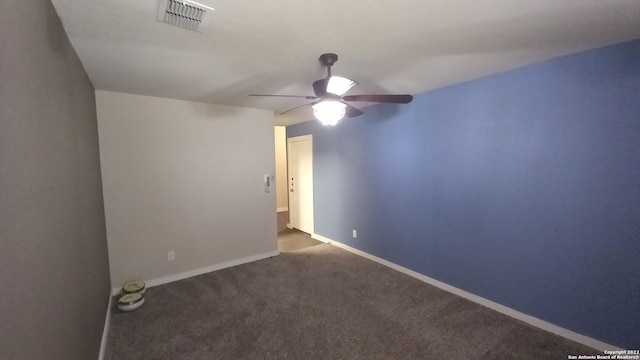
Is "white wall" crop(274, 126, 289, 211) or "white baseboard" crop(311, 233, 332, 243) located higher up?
"white wall" crop(274, 126, 289, 211)

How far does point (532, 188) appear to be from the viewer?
225 centimetres

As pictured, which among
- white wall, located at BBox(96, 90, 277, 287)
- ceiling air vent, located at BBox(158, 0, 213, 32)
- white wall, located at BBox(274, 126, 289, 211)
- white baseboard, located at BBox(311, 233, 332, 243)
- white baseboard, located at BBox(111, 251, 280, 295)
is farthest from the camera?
white wall, located at BBox(274, 126, 289, 211)

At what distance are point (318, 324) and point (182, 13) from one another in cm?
255

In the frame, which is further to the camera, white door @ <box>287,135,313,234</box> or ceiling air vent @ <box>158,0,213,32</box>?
white door @ <box>287,135,313,234</box>

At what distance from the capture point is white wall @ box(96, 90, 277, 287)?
281 centimetres

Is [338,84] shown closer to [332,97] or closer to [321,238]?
[332,97]

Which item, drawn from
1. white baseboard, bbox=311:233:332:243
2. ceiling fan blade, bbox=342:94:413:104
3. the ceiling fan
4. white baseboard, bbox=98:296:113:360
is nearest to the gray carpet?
white baseboard, bbox=98:296:113:360

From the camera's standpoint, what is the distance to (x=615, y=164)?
187 cm

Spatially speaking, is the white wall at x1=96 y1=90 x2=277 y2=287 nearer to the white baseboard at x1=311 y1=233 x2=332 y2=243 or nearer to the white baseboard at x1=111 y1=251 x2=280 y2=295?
the white baseboard at x1=111 y1=251 x2=280 y2=295

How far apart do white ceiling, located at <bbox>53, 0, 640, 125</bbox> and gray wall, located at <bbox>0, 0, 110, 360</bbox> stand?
35cm

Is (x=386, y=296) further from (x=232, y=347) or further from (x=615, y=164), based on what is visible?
(x=615, y=164)

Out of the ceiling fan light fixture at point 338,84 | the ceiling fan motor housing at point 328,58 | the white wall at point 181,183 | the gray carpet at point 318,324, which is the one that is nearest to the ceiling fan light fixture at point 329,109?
the ceiling fan light fixture at point 338,84

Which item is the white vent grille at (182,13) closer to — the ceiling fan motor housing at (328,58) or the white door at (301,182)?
the ceiling fan motor housing at (328,58)

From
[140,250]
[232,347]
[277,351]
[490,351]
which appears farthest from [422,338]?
Answer: [140,250]
